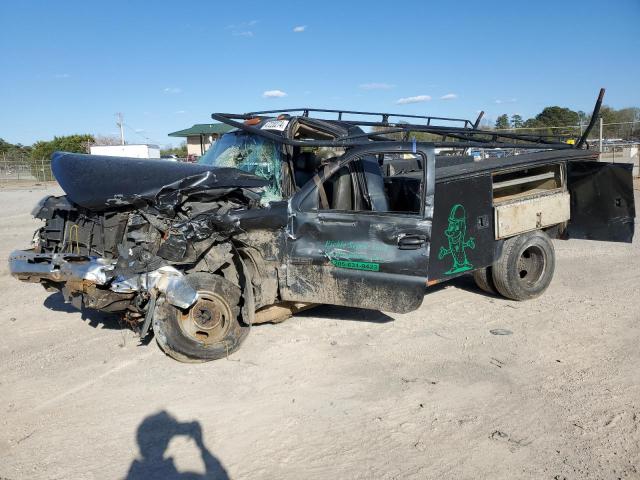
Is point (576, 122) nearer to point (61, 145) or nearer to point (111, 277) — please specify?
point (111, 277)

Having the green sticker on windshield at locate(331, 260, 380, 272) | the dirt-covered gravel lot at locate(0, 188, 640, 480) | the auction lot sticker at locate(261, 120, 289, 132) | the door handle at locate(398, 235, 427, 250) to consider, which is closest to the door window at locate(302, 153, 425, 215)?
the door handle at locate(398, 235, 427, 250)

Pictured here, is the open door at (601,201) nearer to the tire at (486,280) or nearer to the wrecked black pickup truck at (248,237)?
the tire at (486,280)

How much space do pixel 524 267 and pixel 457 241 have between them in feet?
5.69

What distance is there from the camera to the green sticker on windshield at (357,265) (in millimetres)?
4594

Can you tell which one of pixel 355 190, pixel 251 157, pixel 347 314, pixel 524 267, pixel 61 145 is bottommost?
pixel 347 314

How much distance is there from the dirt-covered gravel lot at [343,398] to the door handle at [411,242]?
Answer: 1011 millimetres

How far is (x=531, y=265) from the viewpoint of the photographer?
253 inches

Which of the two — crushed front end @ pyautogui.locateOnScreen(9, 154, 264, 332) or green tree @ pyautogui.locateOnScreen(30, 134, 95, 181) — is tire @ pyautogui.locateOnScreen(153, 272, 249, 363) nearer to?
crushed front end @ pyautogui.locateOnScreen(9, 154, 264, 332)

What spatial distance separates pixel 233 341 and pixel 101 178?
1.94 m

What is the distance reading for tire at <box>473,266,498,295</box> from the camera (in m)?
6.16

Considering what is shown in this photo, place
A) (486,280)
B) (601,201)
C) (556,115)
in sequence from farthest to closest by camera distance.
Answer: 1. (556,115)
2. (601,201)
3. (486,280)

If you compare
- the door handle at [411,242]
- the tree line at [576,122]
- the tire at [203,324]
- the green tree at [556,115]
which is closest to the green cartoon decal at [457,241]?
the door handle at [411,242]

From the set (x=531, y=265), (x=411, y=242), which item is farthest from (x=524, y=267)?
(x=411, y=242)

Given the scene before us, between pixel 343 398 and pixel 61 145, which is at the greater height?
pixel 61 145
